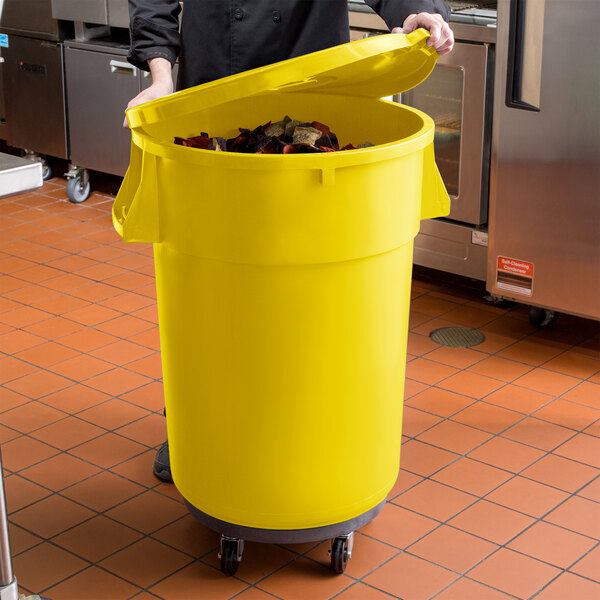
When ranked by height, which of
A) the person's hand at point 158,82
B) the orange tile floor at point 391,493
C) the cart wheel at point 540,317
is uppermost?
the person's hand at point 158,82

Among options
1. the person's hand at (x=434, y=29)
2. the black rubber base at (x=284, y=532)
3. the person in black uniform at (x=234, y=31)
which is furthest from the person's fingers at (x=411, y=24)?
the black rubber base at (x=284, y=532)

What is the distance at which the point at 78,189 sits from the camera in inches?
182

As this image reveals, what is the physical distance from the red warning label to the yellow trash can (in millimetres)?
1189

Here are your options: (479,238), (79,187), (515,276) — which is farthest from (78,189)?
(515,276)

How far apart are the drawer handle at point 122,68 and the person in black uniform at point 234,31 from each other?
2010 mm

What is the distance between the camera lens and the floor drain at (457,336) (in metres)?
3.21

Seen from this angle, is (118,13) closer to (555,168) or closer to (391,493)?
(555,168)

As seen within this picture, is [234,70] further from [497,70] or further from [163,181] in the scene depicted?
[497,70]

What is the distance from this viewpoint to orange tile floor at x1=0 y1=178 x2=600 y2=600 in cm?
207

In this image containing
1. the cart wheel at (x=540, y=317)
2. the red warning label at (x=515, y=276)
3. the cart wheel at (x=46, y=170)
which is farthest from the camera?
the cart wheel at (x=46, y=170)

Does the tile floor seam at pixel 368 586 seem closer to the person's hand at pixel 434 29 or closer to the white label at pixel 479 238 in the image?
the person's hand at pixel 434 29

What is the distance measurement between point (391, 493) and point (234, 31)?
1.15 metres

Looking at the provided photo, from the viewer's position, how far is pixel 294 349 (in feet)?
Answer: 6.02

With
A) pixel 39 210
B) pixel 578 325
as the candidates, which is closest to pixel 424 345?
pixel 578 325
